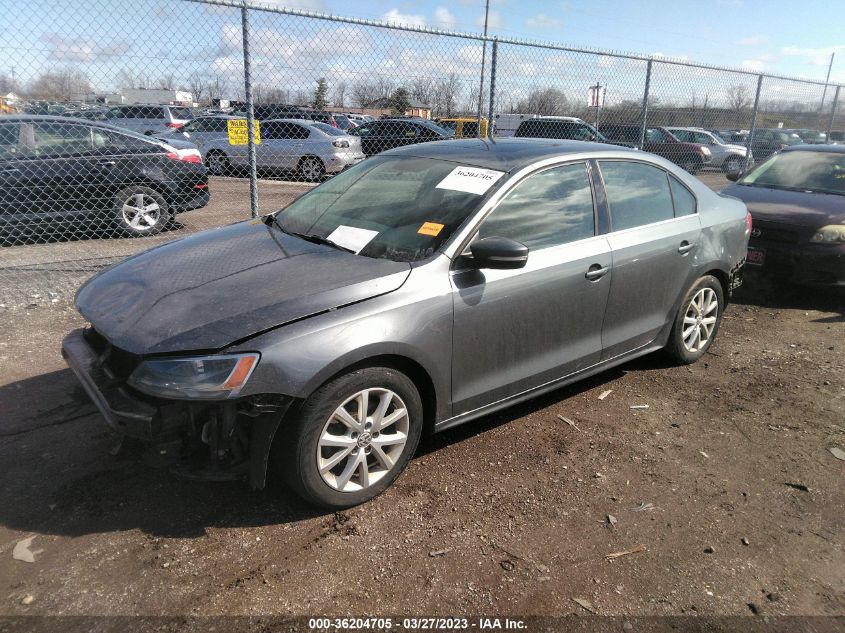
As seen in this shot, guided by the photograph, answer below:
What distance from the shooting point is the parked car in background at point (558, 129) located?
12.6m

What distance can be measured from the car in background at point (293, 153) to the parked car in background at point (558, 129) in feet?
13.6

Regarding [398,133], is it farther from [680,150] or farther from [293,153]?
[680,150]

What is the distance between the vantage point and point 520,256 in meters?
3.06

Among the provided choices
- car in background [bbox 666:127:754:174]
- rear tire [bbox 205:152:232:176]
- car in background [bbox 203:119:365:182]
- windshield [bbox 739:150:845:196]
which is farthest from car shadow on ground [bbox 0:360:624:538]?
car in background [bbox 666:127:754:174]

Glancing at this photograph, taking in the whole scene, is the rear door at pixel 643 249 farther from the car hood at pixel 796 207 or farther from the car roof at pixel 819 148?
the car roof at pixel 819 148

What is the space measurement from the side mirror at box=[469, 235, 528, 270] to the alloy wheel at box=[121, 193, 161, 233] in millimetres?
6207

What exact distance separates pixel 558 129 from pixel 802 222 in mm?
8183

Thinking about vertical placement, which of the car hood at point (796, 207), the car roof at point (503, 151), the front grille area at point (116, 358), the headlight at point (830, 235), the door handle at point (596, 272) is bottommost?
the front grille area at point (116, 358)

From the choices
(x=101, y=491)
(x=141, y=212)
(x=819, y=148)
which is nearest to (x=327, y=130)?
(x=141, y=212)

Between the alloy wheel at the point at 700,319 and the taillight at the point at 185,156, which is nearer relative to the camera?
the alloy wheel at the point at 700,319

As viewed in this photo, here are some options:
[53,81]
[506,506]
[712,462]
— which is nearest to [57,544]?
[506,506]

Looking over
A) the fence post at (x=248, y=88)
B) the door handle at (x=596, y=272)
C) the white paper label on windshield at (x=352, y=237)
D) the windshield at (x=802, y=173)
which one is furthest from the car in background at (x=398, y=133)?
the white paper label on windshield at (x=352, y=237)

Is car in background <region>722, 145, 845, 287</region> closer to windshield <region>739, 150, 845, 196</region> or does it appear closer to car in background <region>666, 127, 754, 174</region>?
windshield <region>739, 150, 845, 196</region>

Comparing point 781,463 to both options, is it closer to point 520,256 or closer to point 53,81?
point 520,256
